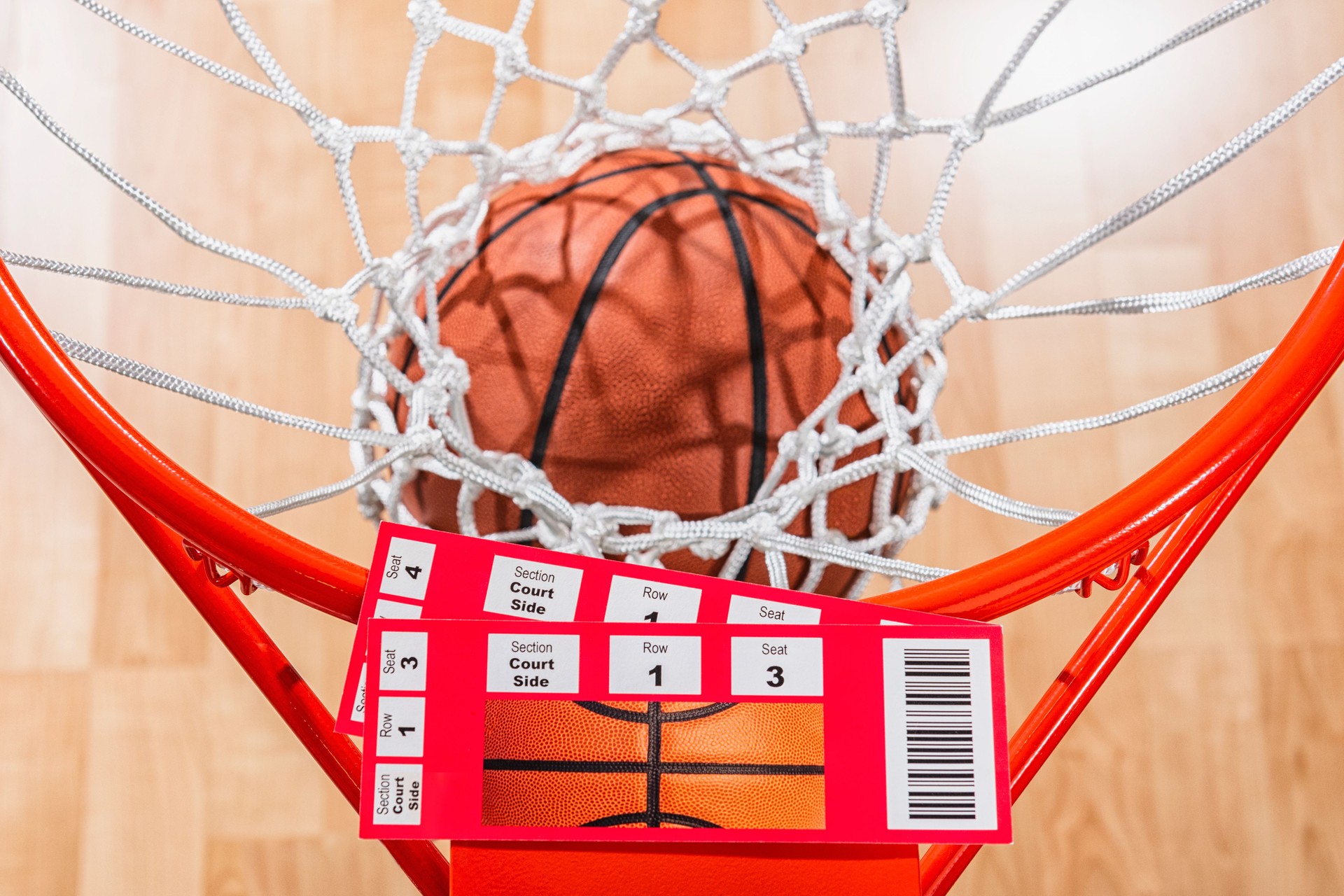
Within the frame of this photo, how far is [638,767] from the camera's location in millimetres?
529

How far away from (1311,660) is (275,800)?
1.12m

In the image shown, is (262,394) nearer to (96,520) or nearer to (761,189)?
(96,520)

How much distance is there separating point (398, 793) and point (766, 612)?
20 centimetres

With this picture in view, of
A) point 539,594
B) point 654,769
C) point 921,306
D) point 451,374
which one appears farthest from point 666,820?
point 921,306

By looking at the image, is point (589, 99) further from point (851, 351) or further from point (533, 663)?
point (533, 663)

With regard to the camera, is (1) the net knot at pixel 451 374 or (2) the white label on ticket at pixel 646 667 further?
(1) the net knot at pixel 451 374

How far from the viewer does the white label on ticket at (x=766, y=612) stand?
0.54 m

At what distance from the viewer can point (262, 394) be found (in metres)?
1.25

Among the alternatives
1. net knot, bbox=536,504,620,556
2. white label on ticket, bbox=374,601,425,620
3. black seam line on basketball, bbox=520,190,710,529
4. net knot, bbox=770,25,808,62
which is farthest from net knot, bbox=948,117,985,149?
white label on ticket, bbox=374,601,425,620

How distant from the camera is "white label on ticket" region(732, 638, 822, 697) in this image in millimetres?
521

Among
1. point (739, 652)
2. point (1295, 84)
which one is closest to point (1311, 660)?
point (1295, 84)

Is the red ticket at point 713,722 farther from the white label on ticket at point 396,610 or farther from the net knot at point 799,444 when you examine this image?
the net knot at point 799,444

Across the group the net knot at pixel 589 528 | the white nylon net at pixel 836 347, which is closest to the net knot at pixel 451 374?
the white nylon net at pixel 836 347

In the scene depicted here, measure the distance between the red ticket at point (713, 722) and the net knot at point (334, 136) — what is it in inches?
14.4
